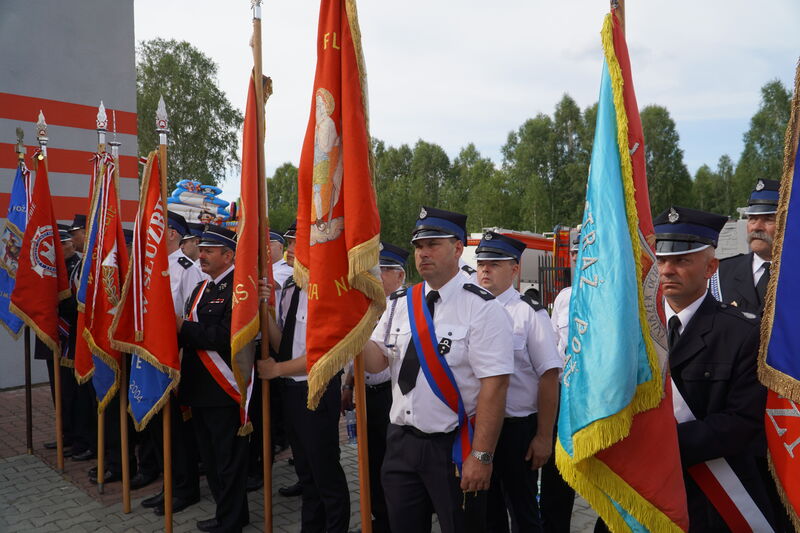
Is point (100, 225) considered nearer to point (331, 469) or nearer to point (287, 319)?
point (287, 319)

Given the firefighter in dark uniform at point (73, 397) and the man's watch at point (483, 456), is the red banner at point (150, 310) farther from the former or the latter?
the man's watch at point (483, 456)

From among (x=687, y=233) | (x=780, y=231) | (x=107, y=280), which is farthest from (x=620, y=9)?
(x=107, y=280)

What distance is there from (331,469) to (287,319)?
1.13 metres

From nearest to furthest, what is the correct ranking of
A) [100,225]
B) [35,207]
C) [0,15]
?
[100,225] < [35,207] < [0,15]

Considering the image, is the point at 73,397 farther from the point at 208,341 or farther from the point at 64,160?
the point at 64,160

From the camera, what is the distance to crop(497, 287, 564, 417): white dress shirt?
3.68 meters

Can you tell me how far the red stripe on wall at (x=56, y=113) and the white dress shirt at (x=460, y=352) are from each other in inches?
366

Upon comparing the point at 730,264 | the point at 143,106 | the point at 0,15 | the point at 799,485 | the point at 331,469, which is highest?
the point at 143,106

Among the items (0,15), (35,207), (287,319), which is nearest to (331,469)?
(287,319)

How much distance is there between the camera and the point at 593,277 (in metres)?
2.32

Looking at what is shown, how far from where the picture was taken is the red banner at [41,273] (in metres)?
6.21

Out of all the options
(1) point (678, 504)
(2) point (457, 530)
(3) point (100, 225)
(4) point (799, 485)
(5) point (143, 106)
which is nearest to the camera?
(4) point (799, 485)

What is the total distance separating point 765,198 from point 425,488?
2.83 m

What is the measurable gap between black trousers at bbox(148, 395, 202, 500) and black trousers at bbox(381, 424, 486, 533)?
278 centimetres
